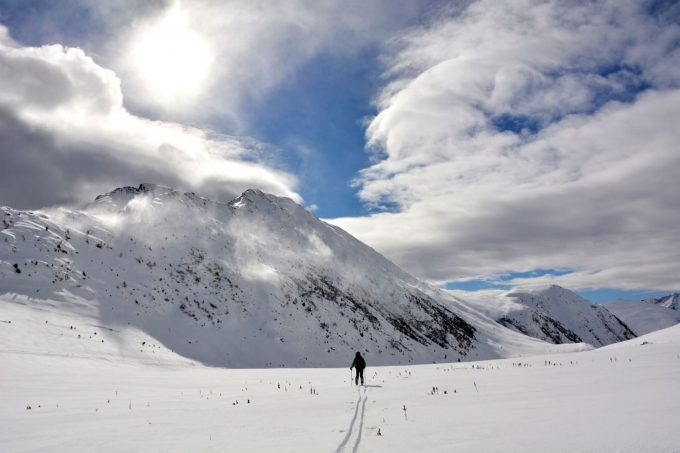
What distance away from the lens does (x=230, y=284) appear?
2218 inches

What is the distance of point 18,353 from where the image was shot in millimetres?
22188

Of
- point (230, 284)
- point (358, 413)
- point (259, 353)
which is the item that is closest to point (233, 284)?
point (230, 284)

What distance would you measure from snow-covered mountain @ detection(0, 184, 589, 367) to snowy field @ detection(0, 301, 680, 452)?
67.1ft

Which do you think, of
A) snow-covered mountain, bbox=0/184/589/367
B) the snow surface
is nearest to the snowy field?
the snow surface

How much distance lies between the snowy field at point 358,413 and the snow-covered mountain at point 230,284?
20.5m

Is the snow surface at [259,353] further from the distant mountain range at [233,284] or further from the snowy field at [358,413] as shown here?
the distant mountain range at [233,284]

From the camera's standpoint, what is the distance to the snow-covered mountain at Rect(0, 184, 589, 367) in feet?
127

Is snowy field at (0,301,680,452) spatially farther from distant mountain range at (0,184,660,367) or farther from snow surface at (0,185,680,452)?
distant mountain range at (0,184,660,367)

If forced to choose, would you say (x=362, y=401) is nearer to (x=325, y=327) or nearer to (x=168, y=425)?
(x=168, y=425)

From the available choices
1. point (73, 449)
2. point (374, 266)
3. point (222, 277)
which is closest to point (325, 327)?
point (222, 277)

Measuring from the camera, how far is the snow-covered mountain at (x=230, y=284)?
38.6 metres

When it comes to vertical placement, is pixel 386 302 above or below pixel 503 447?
above

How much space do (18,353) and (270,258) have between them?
161 feet

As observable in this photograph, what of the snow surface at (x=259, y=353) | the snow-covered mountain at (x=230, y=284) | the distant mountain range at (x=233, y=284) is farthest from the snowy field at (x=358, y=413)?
the distant mountain range at (x=233, y=284)
